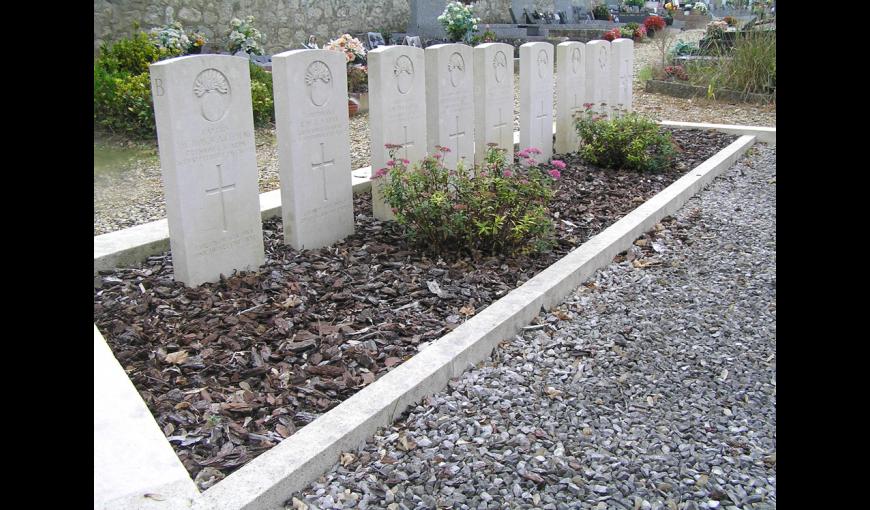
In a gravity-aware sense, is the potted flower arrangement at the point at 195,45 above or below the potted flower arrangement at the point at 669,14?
below

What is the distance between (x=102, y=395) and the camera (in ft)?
8.55

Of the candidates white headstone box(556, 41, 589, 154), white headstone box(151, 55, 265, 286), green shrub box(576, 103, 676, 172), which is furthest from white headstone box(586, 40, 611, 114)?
white headstone box(151, 55, 265, 286)

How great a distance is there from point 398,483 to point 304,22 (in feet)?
46.1

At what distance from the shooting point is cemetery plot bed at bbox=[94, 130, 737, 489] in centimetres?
281

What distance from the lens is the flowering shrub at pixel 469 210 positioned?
4449 mm

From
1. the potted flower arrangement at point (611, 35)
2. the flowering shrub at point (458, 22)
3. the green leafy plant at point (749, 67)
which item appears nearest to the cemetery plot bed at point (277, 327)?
the green leafy plant at point (749, 67)

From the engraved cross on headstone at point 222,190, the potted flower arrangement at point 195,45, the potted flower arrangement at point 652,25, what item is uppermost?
the potted flower arrangement at point 652,25

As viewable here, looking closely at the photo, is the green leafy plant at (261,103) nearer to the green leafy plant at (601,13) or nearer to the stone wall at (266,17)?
the stone wall at (266,17)

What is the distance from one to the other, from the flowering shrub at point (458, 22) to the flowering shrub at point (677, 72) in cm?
469

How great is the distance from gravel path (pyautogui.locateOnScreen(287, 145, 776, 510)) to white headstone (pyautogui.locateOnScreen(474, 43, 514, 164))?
2386 mm

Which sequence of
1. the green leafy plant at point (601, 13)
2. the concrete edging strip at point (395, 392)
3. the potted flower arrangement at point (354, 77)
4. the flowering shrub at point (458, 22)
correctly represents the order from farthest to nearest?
the green leafy plant at point (601, 13)
the flowering shrub at point (458, 22)
the potted flower arrangement at point (354, 77)
the concrete edging strip at point (395, 392)

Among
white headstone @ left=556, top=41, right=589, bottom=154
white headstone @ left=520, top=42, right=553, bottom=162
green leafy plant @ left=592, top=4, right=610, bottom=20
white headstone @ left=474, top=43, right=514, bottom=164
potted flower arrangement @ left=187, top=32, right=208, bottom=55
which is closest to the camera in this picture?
white headstone @ left=474, top=43, right=514, bottom=164

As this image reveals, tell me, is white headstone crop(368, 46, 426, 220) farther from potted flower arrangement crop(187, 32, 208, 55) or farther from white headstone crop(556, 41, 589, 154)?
potted flower arrangement crop(187, 32, 208, 55)

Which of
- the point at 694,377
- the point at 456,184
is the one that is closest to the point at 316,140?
the point at 456,184
